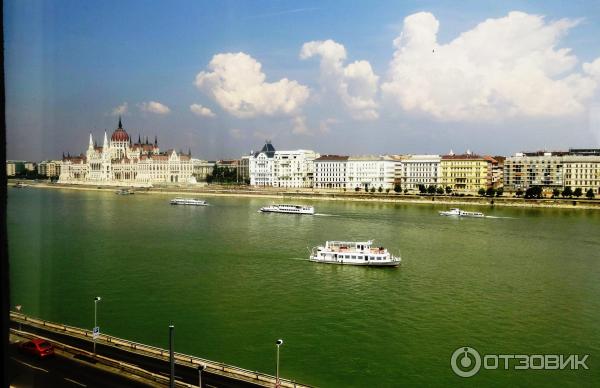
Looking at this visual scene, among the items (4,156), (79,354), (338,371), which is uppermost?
(4,156)

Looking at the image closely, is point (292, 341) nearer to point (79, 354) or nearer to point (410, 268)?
point (79, 354)

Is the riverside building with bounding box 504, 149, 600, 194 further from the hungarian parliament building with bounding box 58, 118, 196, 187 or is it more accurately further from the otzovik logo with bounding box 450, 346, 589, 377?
the otzovik logo with bounding box 450, 346, 589, 377

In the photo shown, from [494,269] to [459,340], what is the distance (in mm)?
2528

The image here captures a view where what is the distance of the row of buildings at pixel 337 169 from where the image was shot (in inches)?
679

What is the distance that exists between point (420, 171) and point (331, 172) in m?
3.46

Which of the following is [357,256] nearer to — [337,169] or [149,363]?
[149,363]

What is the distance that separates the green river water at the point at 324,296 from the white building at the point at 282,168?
13.3 m

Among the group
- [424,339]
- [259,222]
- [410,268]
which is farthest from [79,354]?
[259,222]

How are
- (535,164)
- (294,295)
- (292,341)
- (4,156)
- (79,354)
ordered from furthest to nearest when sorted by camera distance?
(535,164), (294,295), (292,341), (79,354), (4,156)

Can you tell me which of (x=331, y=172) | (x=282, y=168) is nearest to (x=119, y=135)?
(x=282, y=168)

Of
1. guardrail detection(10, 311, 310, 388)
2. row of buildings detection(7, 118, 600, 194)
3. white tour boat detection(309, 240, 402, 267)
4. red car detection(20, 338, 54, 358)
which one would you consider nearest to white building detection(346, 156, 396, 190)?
row of buildings detection(7, 118, 600, 194)

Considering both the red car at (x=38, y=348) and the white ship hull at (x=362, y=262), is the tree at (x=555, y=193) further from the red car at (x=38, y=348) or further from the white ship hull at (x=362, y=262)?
the red car at (x=38, y=348)

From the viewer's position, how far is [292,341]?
10.6ft

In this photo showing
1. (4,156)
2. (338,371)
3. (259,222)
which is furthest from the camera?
(259,222)
